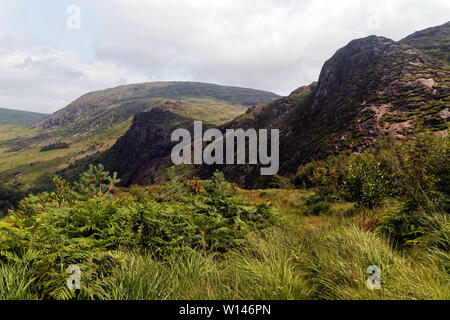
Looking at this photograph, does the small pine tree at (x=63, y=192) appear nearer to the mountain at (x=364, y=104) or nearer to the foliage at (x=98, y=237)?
the foliage at (x=98, y=237)

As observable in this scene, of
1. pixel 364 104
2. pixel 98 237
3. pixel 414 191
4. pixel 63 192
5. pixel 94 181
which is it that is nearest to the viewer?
pixel 98 237

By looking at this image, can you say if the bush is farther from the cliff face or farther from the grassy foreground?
the cliff face

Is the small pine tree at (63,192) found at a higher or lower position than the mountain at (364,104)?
lower

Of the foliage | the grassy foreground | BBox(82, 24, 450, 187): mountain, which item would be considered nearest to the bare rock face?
BBox(82, 24, 450, 187): mountain

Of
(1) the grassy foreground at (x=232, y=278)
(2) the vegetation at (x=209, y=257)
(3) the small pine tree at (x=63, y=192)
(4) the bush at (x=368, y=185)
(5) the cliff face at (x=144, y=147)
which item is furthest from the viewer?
(5) the cliff face at (x=144, y=147)

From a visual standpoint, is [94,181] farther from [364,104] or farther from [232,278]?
[364,104]

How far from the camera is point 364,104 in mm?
53656

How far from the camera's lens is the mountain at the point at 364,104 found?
41.8 m

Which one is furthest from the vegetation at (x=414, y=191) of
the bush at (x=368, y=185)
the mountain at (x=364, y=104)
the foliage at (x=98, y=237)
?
the mountain at (x=364, y=104)

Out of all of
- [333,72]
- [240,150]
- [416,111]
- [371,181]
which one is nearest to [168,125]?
[240,150]

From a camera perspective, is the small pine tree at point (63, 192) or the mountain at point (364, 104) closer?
the small pine tree at point (63, 192)

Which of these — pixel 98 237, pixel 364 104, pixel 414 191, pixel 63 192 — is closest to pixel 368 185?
pixel 414 191
